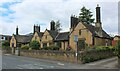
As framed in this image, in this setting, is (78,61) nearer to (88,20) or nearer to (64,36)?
(64,36)

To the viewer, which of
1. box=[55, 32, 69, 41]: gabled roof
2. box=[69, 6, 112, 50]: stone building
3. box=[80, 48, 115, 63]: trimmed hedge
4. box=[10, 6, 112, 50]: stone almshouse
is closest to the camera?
box=[80, 48, 115, 63]: trimmed hedge

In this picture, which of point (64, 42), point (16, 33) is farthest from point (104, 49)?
point (16, 33)

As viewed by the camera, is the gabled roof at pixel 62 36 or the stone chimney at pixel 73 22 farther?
the gabled roof at pixel 62 36

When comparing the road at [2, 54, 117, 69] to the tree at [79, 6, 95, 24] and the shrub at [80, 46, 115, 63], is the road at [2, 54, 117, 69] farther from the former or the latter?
the tree at [79, 6, 95, 24]

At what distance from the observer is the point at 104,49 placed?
122ft

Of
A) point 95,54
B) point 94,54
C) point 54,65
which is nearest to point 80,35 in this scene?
point 95,54

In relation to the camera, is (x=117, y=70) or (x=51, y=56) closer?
(x=117, y=70)

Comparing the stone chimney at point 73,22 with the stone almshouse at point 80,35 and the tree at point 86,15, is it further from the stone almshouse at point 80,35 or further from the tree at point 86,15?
the tree at point 86,15

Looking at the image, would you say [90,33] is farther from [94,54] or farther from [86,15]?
[86,15]

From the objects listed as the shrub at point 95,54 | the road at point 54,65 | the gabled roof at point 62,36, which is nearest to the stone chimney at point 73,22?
the gabled roof at point 62,36

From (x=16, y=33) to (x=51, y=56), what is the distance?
41.7 m

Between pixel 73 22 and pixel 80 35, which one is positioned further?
pixel 73 22

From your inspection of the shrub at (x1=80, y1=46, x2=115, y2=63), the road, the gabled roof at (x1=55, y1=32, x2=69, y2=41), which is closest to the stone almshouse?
the gabled roof at (x1=55, y1=32, x2=69, y2=41)

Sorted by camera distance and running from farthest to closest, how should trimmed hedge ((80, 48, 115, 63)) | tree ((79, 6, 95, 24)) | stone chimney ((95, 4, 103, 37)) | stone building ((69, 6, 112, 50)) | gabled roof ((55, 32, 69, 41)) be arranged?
tree ((79, 6, 95, 24)) → gabled roof ((55, 32, 69, 41)) → stone chimney ((95, 4, 103, 37)) → stone building ((69, 6, 112, 50)) → trimmed hedge ((80, 48, 115, 63))
